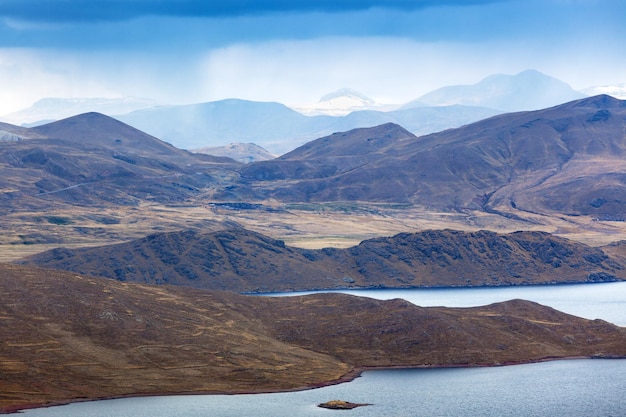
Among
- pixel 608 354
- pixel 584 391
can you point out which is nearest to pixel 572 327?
pixel 608 354

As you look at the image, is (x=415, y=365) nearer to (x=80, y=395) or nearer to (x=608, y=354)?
(x=608, y=354)

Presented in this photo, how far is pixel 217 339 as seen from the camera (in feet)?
554

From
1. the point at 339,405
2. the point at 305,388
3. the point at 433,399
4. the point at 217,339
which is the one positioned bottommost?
the point at 305,388

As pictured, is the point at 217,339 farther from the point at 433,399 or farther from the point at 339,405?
the point at 433,399

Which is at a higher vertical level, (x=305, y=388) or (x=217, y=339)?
(x=217, y=339)

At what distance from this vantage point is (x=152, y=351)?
523 feet

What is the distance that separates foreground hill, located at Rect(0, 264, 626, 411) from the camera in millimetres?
144500

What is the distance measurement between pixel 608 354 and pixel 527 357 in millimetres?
13837

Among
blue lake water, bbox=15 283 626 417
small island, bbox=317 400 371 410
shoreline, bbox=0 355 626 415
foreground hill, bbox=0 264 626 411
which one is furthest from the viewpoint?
foreground hill, bbox=0 264 626 411

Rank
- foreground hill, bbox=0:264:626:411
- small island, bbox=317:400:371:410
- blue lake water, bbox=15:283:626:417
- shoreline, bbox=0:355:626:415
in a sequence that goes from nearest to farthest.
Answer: blue lake water, bbox=15:283:626:417, shoreline, bbox=0:355:626:415, small island, bbox=317:400:371:410, foreground hill, bbox=0:264:626:411

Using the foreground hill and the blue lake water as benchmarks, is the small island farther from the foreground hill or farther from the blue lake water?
the foreground hill

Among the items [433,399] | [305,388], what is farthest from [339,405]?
[305,388]

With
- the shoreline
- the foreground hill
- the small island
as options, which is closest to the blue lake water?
the small island

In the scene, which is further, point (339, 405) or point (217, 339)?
point (217, 339)
